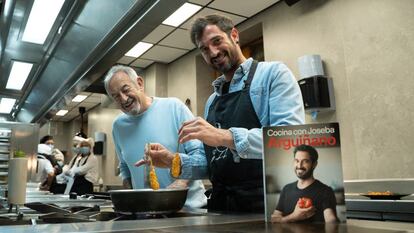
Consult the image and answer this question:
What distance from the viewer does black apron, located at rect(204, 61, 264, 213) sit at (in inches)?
47.3

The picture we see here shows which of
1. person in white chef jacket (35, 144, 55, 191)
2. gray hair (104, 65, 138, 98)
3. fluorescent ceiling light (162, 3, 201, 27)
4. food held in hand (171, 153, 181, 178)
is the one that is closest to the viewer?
food held in hand (171, 153, 181, 178)

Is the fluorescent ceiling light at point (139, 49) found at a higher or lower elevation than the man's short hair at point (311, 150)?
higher

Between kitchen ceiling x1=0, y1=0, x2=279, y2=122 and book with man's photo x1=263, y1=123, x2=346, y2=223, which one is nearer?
book with man's photo x1=263, y1=123, x2=346, y2=223

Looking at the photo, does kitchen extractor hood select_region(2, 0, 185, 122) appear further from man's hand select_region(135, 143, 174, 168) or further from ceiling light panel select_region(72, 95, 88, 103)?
ceiling light panel select_region(72, 95, 88, 103)

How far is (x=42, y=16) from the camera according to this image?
124 cm

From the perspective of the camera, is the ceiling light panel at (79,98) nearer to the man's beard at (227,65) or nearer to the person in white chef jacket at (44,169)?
the person in white chef jacket at (44,169)

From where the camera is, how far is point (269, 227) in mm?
668

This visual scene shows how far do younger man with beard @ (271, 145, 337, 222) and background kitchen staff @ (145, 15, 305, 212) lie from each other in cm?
27

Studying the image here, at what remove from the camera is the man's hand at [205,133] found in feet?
3.20

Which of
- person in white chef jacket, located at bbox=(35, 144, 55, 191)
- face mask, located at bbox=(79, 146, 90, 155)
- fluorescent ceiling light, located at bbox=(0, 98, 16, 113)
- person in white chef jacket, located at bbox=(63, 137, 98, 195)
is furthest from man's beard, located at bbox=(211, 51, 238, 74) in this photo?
face mask, located at bbox=(79, 146, 90, 155)

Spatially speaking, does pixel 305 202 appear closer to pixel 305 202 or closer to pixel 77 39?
pixel 305 202

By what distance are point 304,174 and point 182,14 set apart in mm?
3928

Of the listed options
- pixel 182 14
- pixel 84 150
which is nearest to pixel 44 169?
pixel 84 150

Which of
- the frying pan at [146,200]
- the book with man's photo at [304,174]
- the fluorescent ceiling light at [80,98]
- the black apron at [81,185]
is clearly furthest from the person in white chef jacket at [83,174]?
the book with man's photo at [304,174]
